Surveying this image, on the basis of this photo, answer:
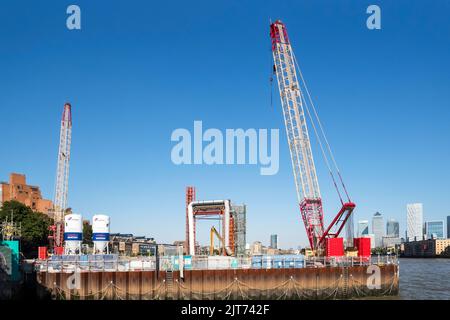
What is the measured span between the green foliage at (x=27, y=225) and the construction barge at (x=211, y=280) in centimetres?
7309

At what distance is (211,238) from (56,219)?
194ft

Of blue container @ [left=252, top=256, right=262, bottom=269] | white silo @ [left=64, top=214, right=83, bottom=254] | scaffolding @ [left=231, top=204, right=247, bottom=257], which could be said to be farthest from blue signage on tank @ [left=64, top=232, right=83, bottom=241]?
scaffolding @ [left=231, top=204, right=247, bottom=257]

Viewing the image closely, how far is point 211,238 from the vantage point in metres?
96.0

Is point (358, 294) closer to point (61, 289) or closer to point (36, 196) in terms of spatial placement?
point (61, 289)

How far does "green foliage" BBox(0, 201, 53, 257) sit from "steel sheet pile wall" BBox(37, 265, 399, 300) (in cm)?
Answer: 7859

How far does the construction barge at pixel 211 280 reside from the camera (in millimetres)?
52125

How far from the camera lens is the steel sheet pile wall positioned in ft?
171

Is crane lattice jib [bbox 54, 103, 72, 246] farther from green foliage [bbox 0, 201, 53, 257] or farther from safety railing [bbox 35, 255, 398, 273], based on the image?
safety railing [bbox 35, 255, 398, 273]

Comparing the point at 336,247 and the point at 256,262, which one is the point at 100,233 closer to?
the point at 256,262

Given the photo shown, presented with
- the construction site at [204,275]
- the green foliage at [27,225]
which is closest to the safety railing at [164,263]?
the construction site at [204,275]

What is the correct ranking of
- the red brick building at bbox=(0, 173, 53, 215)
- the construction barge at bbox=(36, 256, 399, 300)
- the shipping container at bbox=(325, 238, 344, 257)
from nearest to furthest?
the construction barge at bbox=(36, 256, 399, 300) < the shipping container at bbox=(325, 238, 344, 257) < the red brick building at bbox=(0, 173, 53, 215)

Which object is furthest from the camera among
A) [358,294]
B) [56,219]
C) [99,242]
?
[56,219]

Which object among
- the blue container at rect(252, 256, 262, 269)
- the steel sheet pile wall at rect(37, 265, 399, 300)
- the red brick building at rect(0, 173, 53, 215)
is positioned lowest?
the steel sheet pile wall at rect(37, 265, 399, 300)
